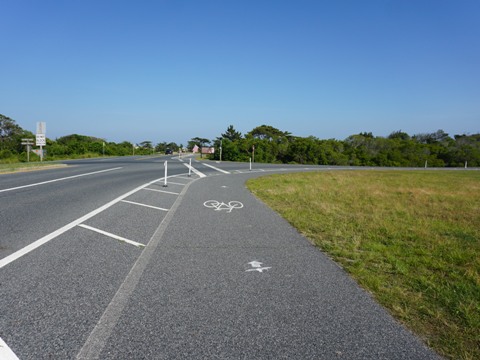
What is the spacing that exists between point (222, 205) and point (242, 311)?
17.8ft

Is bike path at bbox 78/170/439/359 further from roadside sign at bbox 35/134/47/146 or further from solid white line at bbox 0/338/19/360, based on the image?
roadside sign at bbox 35/134/47/146

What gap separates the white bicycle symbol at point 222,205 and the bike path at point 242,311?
302 cm

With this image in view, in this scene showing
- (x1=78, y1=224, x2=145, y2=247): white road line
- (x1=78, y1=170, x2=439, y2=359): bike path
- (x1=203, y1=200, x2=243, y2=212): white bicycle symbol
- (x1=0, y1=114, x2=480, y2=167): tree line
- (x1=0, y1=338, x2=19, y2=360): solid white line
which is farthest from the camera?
(x1=0, y1=114, x2=480, y2=167): tree line

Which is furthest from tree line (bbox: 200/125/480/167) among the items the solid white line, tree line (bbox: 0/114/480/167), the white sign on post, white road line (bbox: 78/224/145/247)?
the solid white line

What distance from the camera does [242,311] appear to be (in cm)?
265

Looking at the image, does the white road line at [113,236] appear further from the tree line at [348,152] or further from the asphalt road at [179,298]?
the tree line at [348,152]

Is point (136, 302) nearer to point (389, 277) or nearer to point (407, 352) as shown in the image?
point (407, 352)

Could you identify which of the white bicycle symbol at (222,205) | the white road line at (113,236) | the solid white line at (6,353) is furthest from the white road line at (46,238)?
the white bicycle symbol at (222,205)

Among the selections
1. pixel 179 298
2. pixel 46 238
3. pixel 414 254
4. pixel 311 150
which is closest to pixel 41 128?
pixel 46 238

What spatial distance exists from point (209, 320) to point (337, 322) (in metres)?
1.16

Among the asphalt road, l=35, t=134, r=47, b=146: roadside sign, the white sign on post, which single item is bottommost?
the asphalt road

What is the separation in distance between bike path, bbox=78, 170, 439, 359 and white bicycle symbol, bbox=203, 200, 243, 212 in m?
3.02

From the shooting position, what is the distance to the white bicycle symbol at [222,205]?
7.63 meters

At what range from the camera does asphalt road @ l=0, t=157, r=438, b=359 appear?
Result: 2.17 meters
